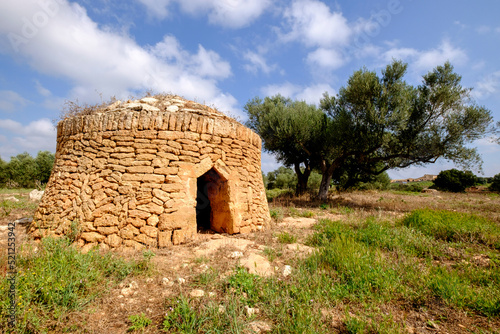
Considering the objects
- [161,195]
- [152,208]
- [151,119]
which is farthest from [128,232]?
[151,119]

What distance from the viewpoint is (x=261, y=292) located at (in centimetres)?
300

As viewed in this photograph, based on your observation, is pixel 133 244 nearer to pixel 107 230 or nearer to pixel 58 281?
pixel 107 230

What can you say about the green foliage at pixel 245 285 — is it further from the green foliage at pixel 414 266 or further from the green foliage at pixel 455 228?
the green foliage at pixel 455 228

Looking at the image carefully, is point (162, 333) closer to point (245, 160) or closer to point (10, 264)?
point (10, 264)

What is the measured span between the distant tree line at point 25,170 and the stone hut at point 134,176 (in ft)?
70.9

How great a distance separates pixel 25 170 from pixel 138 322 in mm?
26936

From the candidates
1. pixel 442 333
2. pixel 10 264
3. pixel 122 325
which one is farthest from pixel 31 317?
pixel 442 333

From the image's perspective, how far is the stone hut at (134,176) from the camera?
14.1ft

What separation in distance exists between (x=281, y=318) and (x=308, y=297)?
434mm

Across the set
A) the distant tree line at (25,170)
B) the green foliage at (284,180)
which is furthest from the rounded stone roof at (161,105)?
the distant tree line at (25,170)

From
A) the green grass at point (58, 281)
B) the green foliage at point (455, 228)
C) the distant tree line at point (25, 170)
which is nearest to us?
the green grass at point (58, 281)

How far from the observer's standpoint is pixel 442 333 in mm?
2369

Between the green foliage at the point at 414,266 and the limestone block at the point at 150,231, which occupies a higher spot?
the limestone block at the point at 150,231

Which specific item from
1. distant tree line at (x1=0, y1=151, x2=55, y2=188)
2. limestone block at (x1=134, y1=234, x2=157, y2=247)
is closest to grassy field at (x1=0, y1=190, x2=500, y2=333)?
limestone block at (x1=134, y1=234, x2=157, y2=247)
